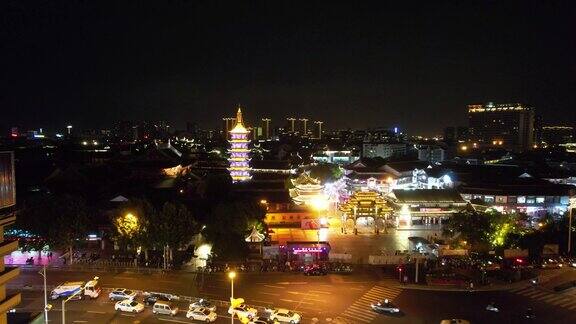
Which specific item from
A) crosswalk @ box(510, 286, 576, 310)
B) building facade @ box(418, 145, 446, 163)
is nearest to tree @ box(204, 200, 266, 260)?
crosswalk @ box(510, 286, 576, 310)

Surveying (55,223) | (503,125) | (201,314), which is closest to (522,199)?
(201,314)

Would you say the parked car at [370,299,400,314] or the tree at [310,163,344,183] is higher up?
the tree at [310,163,344,183]

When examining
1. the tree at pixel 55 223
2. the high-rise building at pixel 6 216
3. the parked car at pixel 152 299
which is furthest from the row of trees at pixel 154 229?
the high-rise building at pixel 6 216

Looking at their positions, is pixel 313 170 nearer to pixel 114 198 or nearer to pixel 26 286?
pixel 114 198

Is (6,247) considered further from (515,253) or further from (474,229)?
(515,253)

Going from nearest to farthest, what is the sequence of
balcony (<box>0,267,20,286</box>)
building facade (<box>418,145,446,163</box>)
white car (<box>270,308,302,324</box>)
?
balcony (<box>0,267,20,286</box>)
white car (<box>270,308,302,324</box>)
building facade (<box>418,145,446,163</box>)

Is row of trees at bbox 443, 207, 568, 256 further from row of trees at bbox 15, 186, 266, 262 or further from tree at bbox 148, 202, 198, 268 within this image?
tree at bbox 148, 202, 198, 268

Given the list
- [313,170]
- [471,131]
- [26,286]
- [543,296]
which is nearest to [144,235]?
[26,286]
